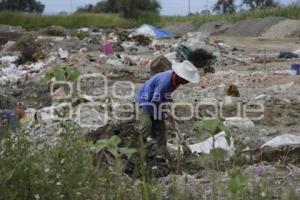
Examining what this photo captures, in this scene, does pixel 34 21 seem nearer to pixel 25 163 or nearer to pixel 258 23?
pixel 258 23

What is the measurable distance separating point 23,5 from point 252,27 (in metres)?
32.1

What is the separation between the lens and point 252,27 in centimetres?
3319

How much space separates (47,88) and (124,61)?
5.91m

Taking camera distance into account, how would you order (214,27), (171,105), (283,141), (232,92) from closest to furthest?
(283,141), (171,105), (232,92), (214,27)

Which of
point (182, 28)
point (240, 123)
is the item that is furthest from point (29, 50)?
point (182, 28)

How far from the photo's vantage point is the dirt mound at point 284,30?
1161 inches

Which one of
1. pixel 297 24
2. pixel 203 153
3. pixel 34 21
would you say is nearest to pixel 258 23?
pixel 297 24

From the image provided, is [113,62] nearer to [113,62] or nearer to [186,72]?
[113,62]

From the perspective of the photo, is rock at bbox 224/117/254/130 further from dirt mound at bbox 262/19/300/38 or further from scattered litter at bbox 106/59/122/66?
dirt mound at bbox 262/19/300/38

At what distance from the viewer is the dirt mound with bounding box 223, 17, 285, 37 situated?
32250 millimetres

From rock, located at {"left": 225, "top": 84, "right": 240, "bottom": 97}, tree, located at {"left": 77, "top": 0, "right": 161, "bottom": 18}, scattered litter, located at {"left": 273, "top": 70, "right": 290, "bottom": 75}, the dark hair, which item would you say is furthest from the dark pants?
tree, located at {"left": 77, "top": 0, "right": 161, "bottom": 18}

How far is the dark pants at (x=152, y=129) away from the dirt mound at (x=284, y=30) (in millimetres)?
22547

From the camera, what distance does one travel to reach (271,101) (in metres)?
11.0

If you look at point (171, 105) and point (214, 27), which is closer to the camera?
point (171, 105)
